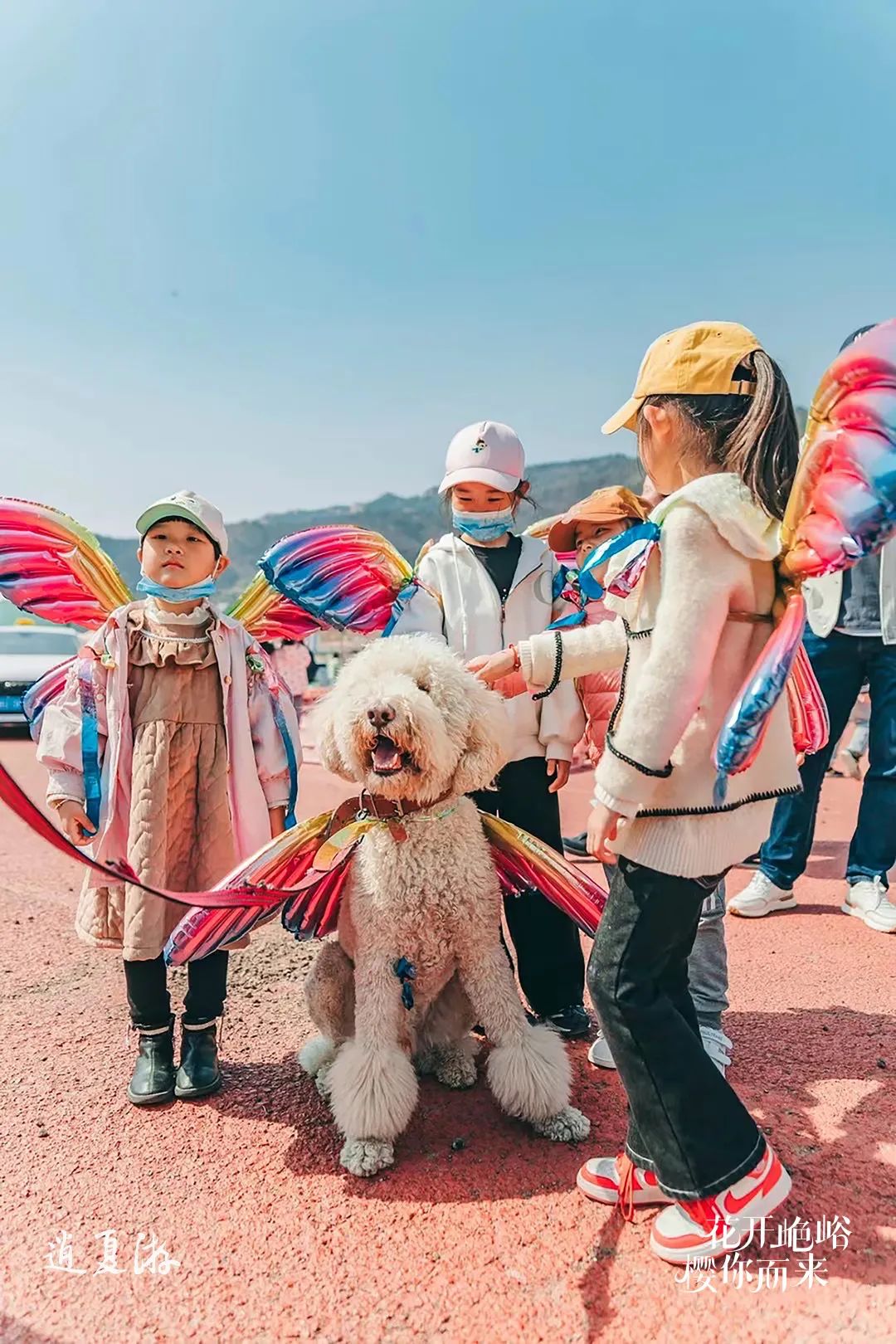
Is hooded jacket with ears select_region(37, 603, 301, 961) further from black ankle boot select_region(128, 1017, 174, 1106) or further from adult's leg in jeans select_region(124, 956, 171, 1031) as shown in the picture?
black ankle boot select_region(128, 1017, 174, 1106)

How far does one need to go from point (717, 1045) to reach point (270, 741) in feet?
6.21

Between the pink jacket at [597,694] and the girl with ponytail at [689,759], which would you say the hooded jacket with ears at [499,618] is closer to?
the pink jacket at [597,694]

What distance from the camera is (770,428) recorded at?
197cm

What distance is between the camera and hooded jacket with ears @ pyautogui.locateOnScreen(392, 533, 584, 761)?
119 inches

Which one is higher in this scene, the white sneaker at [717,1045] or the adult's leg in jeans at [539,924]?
the adult's leg in jeans at [539,924]

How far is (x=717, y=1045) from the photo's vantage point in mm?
2918

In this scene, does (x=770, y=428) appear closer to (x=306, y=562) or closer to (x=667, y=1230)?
(x=306, y=562)

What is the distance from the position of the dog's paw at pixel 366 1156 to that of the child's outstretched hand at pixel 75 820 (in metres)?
1.31

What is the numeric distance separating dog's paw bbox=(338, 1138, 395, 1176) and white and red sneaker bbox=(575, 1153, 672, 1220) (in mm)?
550

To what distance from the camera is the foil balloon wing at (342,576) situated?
10.2 ft

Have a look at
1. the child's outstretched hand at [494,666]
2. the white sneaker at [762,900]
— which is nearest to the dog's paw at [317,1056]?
the child's outstretched hand at [494,666]

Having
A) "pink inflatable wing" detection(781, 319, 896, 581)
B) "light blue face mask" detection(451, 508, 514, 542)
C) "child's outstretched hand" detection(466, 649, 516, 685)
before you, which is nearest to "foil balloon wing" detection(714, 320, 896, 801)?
"pink inflatable wing" detection(781, 319, 896, 581)

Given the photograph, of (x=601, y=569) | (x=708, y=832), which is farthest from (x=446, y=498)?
(x=708, y=832)

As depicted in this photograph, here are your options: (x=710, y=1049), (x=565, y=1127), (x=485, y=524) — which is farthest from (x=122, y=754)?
(x=710, y=1049)
